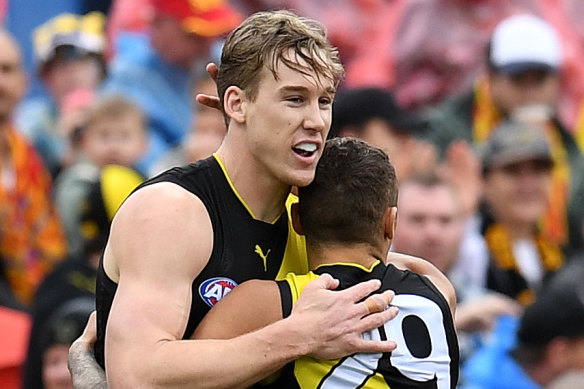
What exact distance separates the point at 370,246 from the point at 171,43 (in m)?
4.39

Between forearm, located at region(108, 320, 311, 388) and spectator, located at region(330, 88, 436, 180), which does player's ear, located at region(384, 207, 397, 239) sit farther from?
spectator, located at region(330, 88, 436, 180)

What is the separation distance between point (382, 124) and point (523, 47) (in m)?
1.08

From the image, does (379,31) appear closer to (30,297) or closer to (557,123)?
(557,123)

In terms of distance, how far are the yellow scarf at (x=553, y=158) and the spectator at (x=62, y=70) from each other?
2388mm

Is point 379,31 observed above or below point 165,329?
below

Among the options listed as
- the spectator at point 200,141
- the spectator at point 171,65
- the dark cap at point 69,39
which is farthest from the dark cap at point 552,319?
the dark cap at point 69,39

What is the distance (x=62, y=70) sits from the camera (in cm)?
850

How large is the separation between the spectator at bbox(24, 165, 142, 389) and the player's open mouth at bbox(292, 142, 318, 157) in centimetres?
255

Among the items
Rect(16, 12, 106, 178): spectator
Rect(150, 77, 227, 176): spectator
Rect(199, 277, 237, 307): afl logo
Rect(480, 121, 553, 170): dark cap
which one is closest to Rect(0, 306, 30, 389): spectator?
Rect(150, 77, 227, 176): spectator

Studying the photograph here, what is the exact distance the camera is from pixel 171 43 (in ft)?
25.2

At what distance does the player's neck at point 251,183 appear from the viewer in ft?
11.8

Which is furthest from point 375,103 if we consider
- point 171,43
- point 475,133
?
point 171,43

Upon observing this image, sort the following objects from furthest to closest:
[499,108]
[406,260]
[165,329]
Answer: [499,108], [406,260], [165,329]

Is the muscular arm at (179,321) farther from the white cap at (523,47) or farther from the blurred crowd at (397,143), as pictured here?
the white cap at (523,47)
